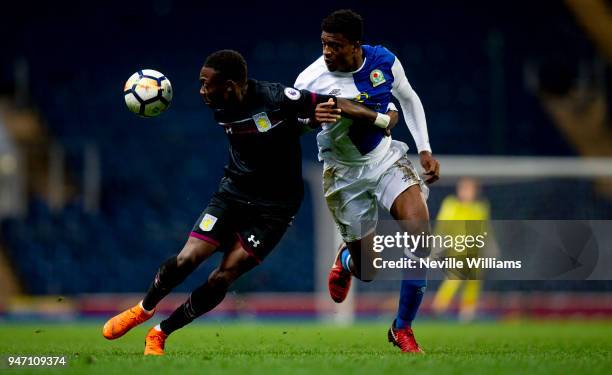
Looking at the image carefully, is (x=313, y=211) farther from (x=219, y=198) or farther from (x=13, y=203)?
(x=219, y=198)

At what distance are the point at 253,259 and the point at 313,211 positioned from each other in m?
13.9

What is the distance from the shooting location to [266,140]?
7.05 metres

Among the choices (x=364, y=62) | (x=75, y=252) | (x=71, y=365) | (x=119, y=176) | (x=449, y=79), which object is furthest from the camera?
(x=449, y=79)

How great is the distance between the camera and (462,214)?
1513 cm

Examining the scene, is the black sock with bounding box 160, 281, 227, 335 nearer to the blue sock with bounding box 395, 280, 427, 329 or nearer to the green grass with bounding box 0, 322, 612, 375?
the green grass with bounding box 0, 322, 612, 375

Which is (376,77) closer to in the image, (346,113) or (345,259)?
(346,113)

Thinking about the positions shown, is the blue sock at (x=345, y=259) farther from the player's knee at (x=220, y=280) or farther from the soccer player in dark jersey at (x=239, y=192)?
the player's knee at (x=220, y=280)

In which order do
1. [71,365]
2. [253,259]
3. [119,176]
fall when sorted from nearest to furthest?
[71,365] < [253,259] < [119,176]

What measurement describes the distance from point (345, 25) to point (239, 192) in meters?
1.39

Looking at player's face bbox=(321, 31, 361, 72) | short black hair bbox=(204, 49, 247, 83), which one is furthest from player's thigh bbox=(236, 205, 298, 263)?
player's face bbox=(321, 31, 361, 72)

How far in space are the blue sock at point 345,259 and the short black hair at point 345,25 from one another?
185 cm

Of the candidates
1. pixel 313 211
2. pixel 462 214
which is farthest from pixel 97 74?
pixel 462 214

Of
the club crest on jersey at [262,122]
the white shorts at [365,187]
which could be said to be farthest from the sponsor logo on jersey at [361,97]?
the club crest on jersey at [262,122]

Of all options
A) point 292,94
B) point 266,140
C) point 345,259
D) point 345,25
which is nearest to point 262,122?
point 266,140
